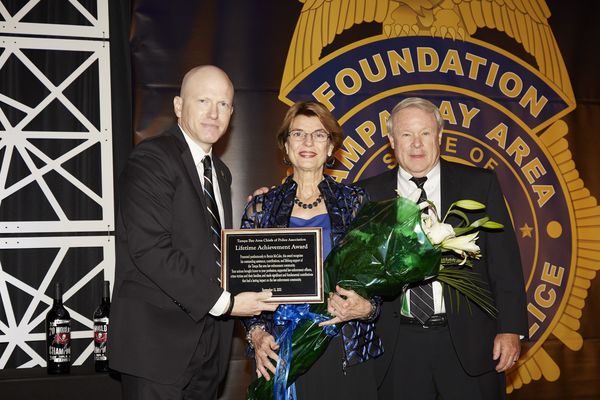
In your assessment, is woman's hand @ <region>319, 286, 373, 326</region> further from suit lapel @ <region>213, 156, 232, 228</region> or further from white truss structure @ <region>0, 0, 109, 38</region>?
white truss structure @ <region>0, 0, 109, 38</region>

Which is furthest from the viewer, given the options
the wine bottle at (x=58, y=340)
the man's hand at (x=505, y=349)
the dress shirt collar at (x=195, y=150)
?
the wine bottle at (x=58, y=340)

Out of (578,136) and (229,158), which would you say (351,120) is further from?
(578,136)

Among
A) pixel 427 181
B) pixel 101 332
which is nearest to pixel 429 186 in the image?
pixel 427 181

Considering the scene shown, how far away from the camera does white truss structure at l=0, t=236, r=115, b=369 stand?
407cm

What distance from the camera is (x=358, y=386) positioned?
262 centimetres

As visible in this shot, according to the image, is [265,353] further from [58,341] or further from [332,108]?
[332,108]

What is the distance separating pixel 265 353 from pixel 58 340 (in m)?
1.70

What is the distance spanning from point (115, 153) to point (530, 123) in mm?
3063

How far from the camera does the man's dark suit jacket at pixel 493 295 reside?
2.79m

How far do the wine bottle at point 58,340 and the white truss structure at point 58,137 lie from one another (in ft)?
2.01

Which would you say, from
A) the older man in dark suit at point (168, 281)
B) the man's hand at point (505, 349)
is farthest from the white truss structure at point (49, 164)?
the man's hand at point (505, 349)

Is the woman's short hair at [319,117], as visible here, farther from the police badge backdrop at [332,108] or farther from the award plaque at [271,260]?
the police badge backdrop at [332,108]

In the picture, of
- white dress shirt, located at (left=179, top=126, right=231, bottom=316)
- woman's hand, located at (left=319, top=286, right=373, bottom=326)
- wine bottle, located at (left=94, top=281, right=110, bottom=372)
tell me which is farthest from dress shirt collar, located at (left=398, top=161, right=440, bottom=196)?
wine bottle, located at (left=94, top=281, right=110, bottom=372)

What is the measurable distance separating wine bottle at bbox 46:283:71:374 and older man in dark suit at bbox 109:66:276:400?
1278 millimetres
